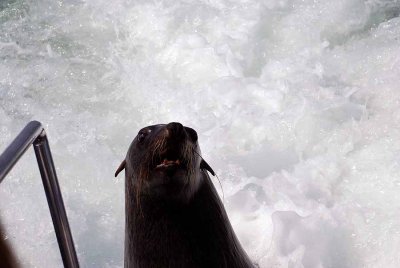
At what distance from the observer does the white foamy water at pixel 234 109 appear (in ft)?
14.9

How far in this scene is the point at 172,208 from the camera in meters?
1.92

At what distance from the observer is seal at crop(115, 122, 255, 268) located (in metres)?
1.80

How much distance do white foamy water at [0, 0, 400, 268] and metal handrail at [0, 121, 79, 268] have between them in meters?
2.28

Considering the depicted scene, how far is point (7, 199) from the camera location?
195 inches

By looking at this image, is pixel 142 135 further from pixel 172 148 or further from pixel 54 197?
pixel 54 197

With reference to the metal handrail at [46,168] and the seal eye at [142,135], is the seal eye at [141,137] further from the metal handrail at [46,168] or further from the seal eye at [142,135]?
the metal handrail at [46,168]

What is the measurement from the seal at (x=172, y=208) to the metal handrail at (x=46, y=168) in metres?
0.22

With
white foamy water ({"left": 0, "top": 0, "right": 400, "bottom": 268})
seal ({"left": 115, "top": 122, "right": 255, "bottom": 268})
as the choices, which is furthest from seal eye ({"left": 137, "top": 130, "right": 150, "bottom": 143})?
white foamy water ({"left": 0, "top": 0, "right": 400, "bottom": 268})

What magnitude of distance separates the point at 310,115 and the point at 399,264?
72.4 inches

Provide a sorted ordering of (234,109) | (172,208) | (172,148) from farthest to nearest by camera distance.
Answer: (234,109) < (172,208) < (172,148)

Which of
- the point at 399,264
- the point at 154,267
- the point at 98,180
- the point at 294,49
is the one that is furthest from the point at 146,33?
the point at 154,267

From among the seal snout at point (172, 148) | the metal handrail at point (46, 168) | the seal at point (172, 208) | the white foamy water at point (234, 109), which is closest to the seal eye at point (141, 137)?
the seal at point (172, 208)

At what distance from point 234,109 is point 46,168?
3.81 m

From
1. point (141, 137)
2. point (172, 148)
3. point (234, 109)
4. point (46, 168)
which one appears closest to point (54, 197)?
point (46, 168)
